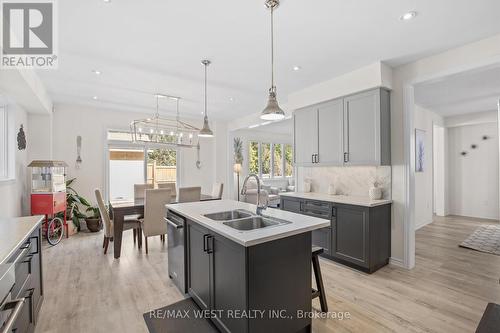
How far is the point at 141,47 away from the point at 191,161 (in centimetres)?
432

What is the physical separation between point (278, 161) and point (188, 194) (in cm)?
626

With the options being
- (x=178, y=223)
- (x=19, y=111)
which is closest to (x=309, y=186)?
(x=178, y=223)

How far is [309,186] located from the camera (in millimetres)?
4348

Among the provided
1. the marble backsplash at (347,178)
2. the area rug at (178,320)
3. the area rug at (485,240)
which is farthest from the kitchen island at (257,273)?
the area rug at (485,240)

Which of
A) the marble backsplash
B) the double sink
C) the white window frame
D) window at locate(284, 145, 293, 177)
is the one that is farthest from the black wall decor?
window at locate(284, 145, 293, 177)

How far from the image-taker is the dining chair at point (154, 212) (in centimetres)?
377

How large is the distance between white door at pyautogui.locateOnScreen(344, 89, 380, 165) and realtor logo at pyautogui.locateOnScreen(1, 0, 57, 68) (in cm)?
351

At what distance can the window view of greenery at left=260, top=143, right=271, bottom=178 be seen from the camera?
9.56m

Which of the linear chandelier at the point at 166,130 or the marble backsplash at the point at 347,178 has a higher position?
the linear chandelier at the point at 166,130

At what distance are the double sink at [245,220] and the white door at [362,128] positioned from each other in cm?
190

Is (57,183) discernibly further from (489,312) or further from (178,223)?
A: (489,312)

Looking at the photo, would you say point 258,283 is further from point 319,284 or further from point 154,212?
point 154,212

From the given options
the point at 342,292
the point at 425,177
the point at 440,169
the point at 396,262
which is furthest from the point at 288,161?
the point at 342,292

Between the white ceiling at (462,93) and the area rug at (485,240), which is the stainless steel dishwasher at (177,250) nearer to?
the white ceiling at (462,93)
